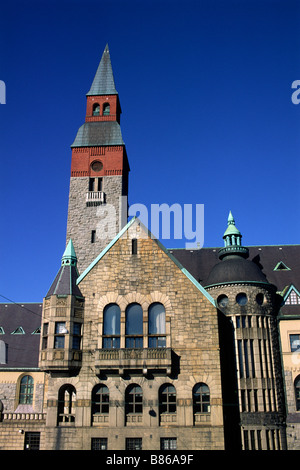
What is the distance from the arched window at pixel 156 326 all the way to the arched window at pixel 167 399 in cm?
257

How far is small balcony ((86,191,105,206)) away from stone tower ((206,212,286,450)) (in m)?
19.1

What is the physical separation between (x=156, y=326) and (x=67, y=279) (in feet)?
22.1

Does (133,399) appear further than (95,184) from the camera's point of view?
A: No

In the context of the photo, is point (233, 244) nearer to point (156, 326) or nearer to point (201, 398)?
point (156, 326)

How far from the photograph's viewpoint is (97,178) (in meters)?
55.6

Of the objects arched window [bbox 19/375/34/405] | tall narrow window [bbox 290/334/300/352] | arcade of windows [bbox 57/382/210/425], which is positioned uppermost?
tall narrow window [bbox 290/334/300/352]

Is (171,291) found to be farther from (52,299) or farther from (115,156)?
(115,156)

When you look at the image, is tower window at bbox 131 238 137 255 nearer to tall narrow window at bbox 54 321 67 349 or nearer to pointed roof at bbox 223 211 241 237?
tall narrow window at bbox 54 321 67 349

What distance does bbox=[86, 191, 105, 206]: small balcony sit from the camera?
53.6 m

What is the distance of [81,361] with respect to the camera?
1198 inches

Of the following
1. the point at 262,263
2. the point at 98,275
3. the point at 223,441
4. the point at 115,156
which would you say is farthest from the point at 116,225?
the point at 223,441

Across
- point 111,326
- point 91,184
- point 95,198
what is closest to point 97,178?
point 91,184

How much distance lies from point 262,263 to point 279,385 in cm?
1321

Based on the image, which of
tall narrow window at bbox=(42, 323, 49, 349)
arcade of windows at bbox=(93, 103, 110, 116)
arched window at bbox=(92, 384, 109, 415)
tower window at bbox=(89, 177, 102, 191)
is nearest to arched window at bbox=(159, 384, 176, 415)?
arched window at bbox=(92, 384, 109, 415)
